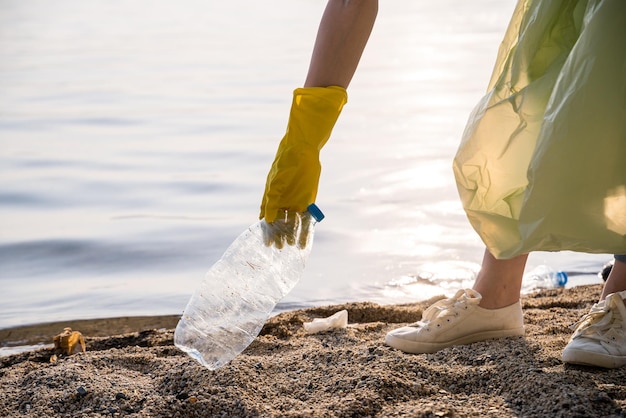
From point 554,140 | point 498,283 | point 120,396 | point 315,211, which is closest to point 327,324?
point 498,283

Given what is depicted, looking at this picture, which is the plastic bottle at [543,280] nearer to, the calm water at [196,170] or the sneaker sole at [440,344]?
the calm water at [196,170]

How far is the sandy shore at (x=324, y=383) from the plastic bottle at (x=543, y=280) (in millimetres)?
1346

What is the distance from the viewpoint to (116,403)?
270 centimetres

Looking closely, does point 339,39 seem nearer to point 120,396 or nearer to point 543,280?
point 120,396

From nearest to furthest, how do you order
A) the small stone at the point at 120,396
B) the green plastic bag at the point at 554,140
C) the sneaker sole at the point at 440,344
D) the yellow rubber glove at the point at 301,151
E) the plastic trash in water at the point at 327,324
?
the green plastic bag at the point at 554,140, the small stone at the point at 120,396, the yellow rubber glove at the point at 301,151, the sneaker sole at the point at 440,344, the plastic trash in water at the point at 327,324

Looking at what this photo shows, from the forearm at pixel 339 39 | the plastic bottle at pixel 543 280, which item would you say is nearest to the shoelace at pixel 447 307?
the forearm at pixel 339 39

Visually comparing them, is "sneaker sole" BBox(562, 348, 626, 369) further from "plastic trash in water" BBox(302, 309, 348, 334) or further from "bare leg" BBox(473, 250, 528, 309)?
"plastic trash in water" BBox(302, 309, 348, 334)

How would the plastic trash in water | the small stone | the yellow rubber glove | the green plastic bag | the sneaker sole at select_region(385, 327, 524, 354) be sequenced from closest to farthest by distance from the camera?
the green plastic bag < the small stone < the yellow rubber glove < the sneaker sole at select_region(385, 327, 524, 354) < the plastic trash in water

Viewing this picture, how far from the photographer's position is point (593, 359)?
2805mm

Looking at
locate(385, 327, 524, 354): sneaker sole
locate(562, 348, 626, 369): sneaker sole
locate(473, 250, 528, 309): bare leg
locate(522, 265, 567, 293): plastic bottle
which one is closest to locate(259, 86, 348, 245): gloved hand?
locate(385, 327, 524, 354): sneaker sole

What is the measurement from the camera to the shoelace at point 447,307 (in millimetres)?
3195

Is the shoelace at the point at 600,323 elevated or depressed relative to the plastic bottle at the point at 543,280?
depressed

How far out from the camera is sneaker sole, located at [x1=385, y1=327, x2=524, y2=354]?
3.15 m

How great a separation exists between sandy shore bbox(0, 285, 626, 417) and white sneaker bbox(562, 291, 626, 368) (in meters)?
0.04
